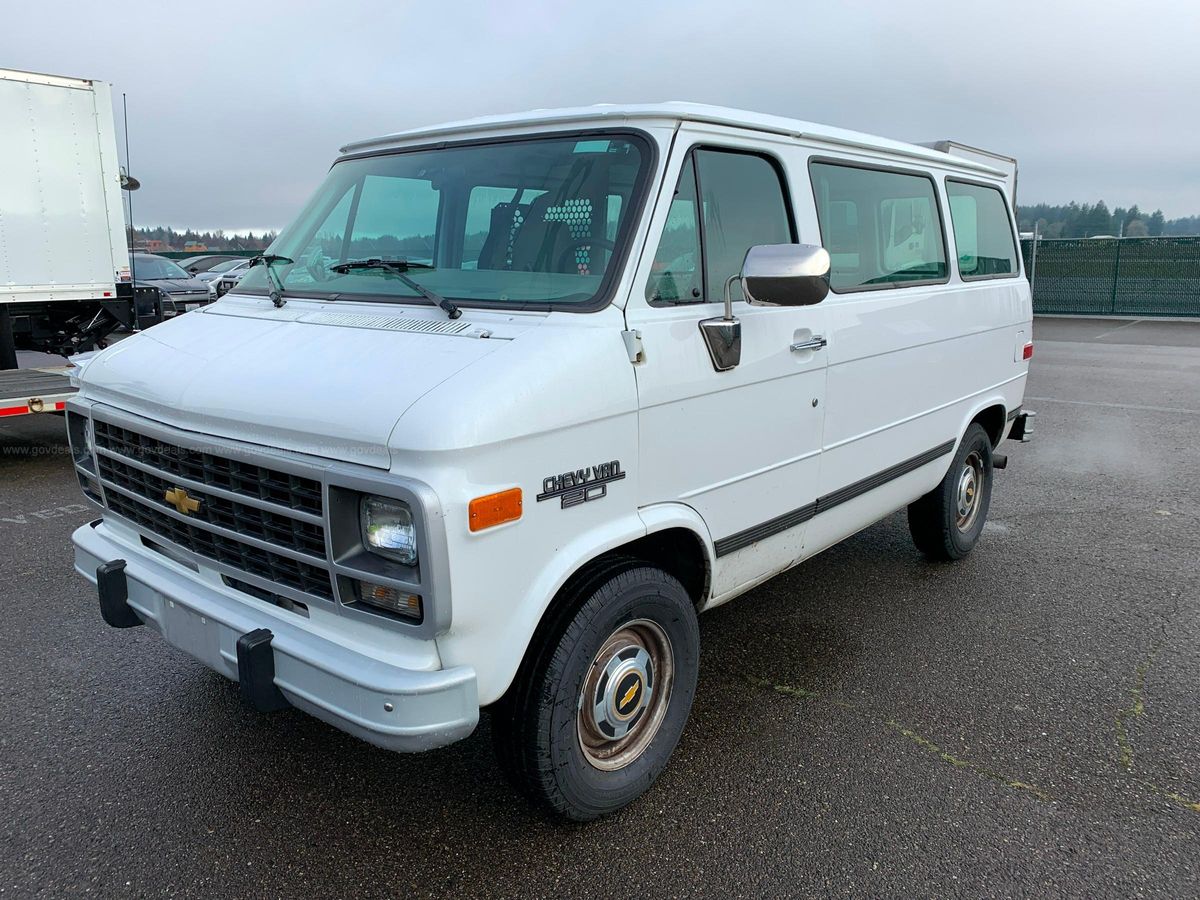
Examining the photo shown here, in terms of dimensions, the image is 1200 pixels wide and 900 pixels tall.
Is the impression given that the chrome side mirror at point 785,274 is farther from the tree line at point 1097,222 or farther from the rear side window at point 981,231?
the tree line at point 1097,222

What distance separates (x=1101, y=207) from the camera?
31766mm

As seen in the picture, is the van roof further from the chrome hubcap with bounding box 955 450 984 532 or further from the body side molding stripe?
the chrome hubcap with bounding box 955 450 984 532

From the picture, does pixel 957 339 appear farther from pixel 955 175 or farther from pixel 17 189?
pixel 17 189

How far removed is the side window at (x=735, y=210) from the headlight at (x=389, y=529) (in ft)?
4.55

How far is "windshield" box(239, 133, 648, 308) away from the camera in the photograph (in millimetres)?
2916

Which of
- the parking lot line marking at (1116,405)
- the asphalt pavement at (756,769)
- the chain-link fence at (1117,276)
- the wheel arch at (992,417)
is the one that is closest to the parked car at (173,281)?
the asphalt pavement at (756,769)

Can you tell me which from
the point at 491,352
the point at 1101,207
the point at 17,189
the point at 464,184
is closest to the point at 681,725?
the point at 491,352

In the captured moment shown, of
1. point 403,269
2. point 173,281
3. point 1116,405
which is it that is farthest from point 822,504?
point 173,281

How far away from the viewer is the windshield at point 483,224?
9.57 ft

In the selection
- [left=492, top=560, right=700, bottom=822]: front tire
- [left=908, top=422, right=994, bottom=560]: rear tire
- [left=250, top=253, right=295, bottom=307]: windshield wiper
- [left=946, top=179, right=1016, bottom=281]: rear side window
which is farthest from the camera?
[left=908, top=422, right=994, bottom=560]: rear tire

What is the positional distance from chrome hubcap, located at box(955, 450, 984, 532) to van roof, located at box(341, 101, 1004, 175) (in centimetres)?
197

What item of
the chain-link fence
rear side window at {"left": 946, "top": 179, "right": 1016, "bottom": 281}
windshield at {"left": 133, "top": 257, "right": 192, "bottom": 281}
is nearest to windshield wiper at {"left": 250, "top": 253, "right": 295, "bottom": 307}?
rear side window at {"left": 946, "top": 179, "right": 1016, "bottom": 281}

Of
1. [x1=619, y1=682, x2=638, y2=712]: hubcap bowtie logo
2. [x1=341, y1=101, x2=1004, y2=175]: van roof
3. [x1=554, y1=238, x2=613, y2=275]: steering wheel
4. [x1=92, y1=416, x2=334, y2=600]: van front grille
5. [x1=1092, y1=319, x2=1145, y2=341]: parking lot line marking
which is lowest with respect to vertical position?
[x1=619, y1=682, x2=638, y2=712]: hubcap bowtie logo

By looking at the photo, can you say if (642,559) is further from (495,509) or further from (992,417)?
(992,417)
